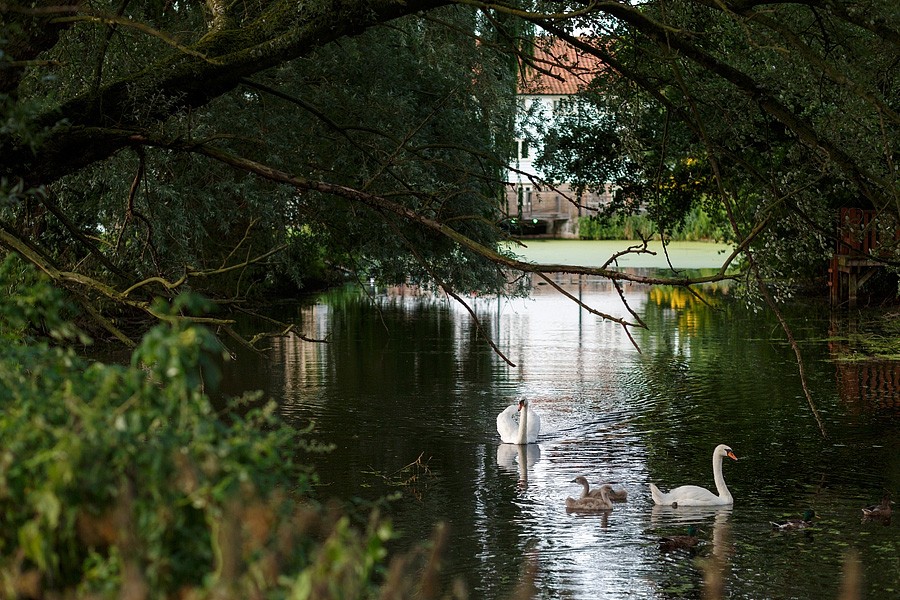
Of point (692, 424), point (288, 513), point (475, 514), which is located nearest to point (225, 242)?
point (692, 424)

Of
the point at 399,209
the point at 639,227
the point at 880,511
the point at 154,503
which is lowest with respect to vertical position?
the point at 880,511

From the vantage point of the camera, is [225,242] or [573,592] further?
[225,242]

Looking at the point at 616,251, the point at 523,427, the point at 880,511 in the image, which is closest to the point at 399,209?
the point at 880,511

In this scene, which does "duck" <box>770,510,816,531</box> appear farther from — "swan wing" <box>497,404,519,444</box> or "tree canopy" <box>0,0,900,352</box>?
"swan wing" <box>497,404,519,444</box>

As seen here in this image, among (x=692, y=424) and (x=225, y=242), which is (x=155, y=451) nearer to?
(x=692, y=424)

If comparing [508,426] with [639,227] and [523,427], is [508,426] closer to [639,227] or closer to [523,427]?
[523,427]

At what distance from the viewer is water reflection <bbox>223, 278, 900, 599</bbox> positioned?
8.01m

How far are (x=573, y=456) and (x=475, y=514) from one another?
2460mm

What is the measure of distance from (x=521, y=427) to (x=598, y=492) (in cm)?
242

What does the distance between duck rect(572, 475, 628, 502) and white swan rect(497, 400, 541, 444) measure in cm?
183

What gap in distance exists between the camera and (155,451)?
2.48 m

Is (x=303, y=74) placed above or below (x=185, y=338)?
above

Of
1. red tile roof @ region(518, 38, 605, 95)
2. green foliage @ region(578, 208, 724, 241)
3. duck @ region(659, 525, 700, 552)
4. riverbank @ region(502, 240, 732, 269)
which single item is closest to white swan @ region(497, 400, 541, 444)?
red tile roof @ region(518, 38, 605, 95)

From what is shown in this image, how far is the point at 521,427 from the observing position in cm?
1187
